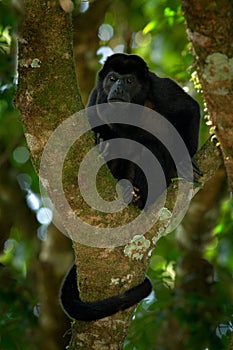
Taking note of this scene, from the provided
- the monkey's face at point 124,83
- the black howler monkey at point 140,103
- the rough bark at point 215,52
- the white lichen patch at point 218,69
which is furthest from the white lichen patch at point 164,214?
the monkey's face at point 124,83

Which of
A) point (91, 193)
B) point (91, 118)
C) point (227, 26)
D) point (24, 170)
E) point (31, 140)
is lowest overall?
point (24, 170)

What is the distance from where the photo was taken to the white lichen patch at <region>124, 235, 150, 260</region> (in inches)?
124

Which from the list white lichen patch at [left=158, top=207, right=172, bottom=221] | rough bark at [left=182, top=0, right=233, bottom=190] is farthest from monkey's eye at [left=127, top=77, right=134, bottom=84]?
rough bark at [left=182, top=0, right=233, bottom=190]

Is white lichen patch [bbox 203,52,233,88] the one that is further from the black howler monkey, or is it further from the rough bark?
the black howler monkey

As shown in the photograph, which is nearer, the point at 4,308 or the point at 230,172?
the point at 230,172

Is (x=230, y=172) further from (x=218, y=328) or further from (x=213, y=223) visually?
(x=213, y=223)

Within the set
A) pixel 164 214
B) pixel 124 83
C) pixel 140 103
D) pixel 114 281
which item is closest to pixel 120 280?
pixel 114 281

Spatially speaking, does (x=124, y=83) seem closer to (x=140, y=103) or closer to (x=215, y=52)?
(x=140, y=103)

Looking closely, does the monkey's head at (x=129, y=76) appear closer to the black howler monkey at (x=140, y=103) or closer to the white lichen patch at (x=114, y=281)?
the black howler monkey at (x=140, y=103)

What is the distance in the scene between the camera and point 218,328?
434 cm

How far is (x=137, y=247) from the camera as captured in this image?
319 centimetres

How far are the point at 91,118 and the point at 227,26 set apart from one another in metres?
2.38

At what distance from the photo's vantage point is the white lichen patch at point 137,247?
316cm

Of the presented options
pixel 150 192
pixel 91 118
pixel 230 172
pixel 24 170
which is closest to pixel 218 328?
pixel 150 192
